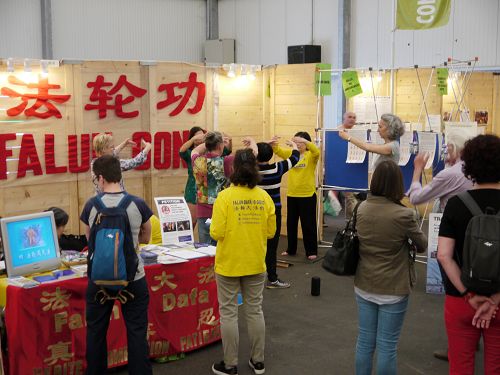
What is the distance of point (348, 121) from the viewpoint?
24.4ft

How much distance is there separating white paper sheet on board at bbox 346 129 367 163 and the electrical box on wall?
21.4 feet

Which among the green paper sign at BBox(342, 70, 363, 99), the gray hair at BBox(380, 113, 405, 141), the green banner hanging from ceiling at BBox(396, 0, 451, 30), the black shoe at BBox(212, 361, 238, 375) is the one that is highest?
the green banner hanging from ceiling at BBox(396, 0, 451, 30)

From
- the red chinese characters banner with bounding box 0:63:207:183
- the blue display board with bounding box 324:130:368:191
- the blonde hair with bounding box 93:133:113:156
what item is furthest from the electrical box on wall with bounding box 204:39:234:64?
the blonde hair with bounding box 93:133:113:156

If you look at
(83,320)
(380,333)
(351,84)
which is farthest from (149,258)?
(351,84)

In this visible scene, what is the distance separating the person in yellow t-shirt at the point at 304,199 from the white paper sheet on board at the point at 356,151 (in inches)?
22.4

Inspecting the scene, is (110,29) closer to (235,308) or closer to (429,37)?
(429,37)

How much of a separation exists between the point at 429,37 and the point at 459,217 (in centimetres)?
843

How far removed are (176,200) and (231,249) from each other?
1085 millimetres

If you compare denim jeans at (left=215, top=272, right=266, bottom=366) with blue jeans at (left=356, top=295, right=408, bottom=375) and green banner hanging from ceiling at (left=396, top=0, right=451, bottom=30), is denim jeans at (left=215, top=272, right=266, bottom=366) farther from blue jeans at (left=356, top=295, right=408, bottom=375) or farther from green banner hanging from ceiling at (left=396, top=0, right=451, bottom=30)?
green banner hanging from ceiling at (left=396, top=0, right=451, bottom=30)

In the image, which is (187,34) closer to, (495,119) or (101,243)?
(495,119)

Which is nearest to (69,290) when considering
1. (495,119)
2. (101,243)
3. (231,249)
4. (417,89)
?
(101,243)

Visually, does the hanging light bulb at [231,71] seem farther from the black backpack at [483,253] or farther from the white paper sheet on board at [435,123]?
the black backpack at [483,253]

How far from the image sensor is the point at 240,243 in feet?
13.5

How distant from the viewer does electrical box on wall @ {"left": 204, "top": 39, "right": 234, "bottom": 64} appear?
13.7 metres
